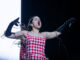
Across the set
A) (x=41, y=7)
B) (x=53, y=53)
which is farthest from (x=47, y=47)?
(x=41, y=7)

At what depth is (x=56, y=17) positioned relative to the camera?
4.54ft

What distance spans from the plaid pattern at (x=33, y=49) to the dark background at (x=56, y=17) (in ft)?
0.78

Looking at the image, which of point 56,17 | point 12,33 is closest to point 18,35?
point 12,33

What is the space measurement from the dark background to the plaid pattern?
0.24 metres

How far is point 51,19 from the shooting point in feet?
4.54

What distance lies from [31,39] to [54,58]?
0.28 metres

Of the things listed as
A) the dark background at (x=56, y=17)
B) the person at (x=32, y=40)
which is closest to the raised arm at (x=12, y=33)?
the person at (x=32, y=40)

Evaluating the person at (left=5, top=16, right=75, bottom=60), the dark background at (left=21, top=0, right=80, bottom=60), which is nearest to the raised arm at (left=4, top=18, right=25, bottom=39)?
the person at (left=5, top=16, right=75, bottom=60)

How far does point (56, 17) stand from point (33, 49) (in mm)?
390

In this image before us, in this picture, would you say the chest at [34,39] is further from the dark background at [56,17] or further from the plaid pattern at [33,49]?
the dark background at [56,17]

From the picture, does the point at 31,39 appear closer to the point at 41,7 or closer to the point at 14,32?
the point at 14,32

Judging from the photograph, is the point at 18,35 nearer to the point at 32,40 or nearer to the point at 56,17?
the point at 32,40

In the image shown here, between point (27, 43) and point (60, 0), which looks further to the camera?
point (60, 0)

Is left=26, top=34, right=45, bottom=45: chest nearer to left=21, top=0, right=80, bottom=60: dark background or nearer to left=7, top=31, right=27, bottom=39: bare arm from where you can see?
left=7, top=31, right=27, bottom=39: bare arm
